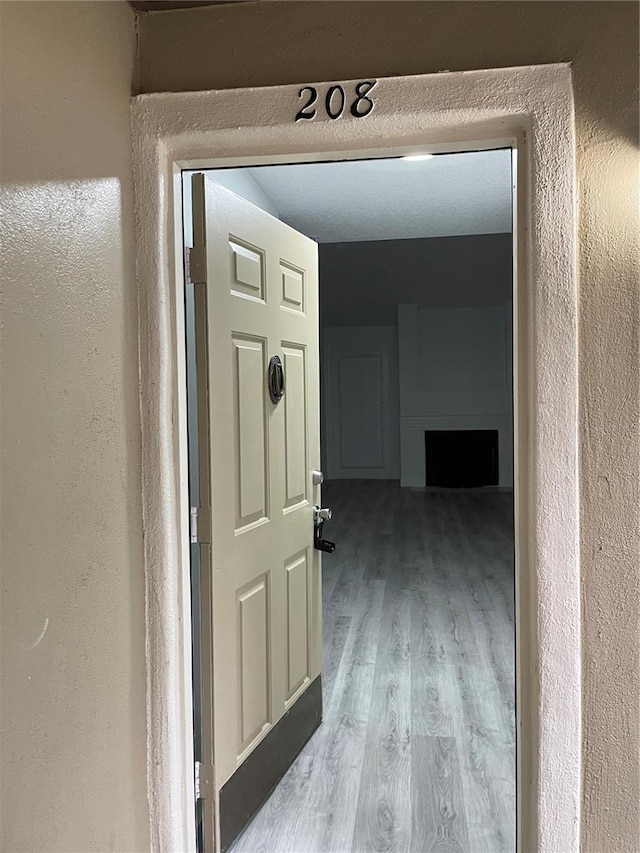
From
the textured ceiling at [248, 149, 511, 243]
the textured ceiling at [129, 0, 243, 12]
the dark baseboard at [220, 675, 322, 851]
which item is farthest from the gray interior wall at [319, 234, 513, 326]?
the textured ceiling at [129, 0, 243, 12]

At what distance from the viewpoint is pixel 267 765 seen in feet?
8.02

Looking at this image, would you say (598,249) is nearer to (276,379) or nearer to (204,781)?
(276,379)

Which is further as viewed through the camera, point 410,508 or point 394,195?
point 410,508

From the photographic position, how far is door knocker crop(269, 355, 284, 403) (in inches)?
95.4

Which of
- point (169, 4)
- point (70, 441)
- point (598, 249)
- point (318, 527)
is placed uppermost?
point (169, 4)

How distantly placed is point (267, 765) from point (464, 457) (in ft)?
25.8

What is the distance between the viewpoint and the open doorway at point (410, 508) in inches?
97.6

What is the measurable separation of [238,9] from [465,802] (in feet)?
8.47

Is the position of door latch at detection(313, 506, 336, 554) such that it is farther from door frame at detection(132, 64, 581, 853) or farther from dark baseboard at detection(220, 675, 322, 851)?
door frame at detection(132, 64, 581, 853)

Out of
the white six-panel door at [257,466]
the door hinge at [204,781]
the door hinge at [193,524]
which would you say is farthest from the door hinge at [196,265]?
the door hinge at [204,781]

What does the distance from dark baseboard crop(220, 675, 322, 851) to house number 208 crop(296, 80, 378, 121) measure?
191 cm

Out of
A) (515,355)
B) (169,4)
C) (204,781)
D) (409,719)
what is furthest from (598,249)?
(409,719)

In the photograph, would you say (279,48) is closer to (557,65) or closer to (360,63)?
(360,63)

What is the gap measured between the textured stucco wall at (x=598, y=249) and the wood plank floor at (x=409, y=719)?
0.90 metres
